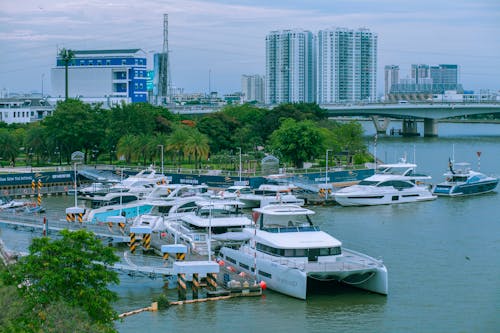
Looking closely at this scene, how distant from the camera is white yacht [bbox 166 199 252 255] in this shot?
22359 millimetres

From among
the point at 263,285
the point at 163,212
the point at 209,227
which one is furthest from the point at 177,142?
the point at 263,285

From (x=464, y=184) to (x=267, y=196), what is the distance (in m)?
9.34

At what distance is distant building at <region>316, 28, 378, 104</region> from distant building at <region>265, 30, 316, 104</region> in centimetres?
196

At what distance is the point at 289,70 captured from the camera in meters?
136

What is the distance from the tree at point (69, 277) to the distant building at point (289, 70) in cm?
11809

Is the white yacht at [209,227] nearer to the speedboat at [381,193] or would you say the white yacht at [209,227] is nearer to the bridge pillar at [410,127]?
the speedboat at [381,193]

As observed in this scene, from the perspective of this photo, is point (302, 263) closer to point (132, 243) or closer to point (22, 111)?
point (132, 243)

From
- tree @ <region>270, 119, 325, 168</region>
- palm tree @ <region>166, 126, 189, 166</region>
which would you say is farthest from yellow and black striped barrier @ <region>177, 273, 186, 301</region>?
palm tree @ <region>166, 126, 189, 166</region>

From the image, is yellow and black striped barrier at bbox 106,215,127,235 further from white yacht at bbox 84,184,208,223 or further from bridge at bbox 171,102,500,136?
bridge at bbox 171,102,500,136

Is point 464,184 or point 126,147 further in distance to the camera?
point 126,147

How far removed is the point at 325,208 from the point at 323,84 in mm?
99257

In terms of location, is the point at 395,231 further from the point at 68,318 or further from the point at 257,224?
the point at 68,318

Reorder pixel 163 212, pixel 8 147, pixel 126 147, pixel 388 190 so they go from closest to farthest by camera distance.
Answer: pixel 163 212, pixel 388 190, pixel 126 147, pixel 8 147

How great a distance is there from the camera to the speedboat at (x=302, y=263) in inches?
751
